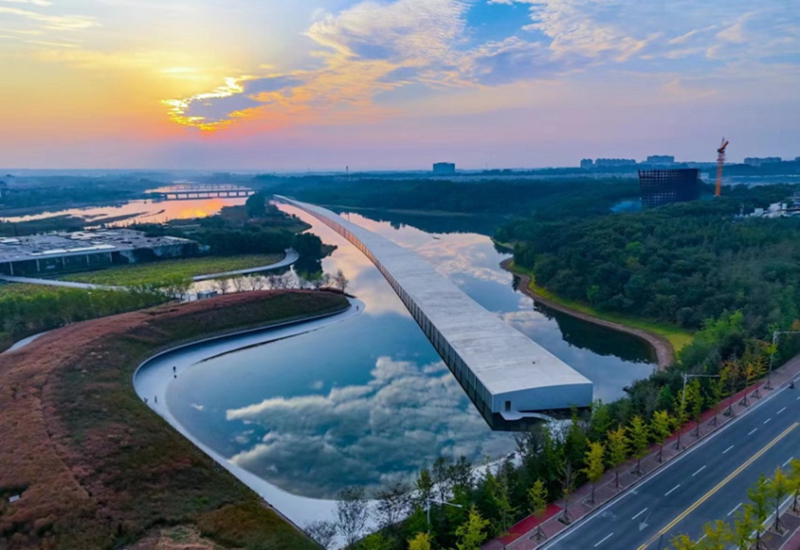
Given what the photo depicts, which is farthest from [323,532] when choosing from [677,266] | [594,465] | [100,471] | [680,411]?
[677,266]

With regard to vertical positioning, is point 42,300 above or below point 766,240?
below

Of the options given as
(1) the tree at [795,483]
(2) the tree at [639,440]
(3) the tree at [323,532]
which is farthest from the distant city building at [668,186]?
(3) the tree at [323,532]

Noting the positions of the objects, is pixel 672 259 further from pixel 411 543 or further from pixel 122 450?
pixel 122 450

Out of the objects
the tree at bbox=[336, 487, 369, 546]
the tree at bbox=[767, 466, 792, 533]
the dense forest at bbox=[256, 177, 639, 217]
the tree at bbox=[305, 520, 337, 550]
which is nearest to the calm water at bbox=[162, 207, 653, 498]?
the tree at bbox=[336, 487, 369, 546]

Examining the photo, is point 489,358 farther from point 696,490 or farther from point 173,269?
point 173,269

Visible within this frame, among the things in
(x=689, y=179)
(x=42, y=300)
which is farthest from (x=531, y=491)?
(x=689, y=179)

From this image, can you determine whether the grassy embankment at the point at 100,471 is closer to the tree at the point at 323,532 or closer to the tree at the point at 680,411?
the tree at the point at 323,532
